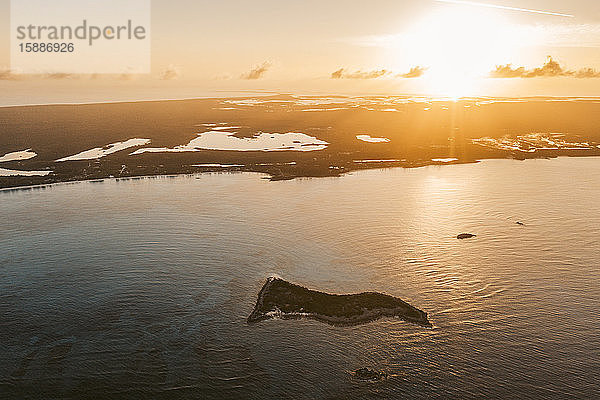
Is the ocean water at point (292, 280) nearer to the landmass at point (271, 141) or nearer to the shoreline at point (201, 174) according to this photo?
the shoreline at point (201, 174)

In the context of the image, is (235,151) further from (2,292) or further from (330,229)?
(2,292)

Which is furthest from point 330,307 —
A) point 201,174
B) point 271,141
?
point 271,141

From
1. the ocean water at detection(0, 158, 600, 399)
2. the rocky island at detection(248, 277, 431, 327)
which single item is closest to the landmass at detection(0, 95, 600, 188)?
the ocean water at detection(0, 158, 600, 399)

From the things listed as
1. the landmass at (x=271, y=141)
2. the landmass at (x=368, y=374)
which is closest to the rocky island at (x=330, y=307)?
the landmass at (x=368, y=374)

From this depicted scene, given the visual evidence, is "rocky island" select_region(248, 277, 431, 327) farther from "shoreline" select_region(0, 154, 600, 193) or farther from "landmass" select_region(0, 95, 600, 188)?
"landmass" select_region(0, 95, 600, 188)

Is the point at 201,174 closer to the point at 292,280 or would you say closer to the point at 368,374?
the point at 292,280

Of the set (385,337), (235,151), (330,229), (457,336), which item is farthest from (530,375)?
(235,151)
